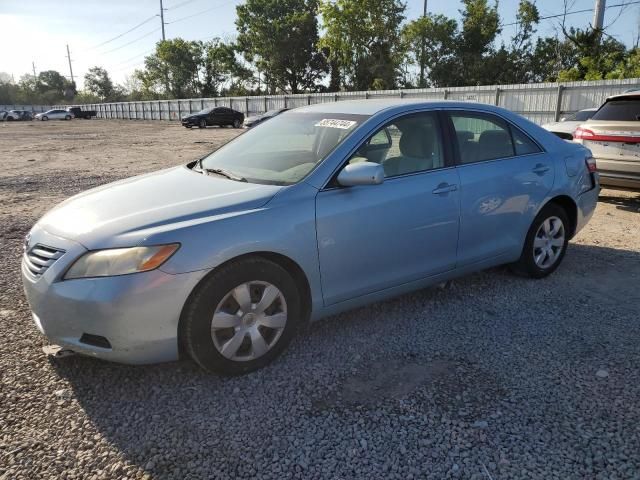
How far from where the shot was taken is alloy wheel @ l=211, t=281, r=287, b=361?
9.32 ft

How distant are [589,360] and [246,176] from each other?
254 centimetres

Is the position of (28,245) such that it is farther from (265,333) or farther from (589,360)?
(589,360)

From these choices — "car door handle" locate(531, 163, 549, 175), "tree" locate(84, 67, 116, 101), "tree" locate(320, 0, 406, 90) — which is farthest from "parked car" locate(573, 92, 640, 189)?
"tree" locate(84, 67, 116, 101)

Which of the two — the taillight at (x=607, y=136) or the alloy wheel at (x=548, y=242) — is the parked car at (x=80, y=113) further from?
the alloy wheel at (x=548, y=242)

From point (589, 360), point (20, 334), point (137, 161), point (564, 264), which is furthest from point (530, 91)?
point (20, 334)

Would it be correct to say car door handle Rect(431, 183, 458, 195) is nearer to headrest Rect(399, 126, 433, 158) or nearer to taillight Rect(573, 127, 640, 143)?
headrest Rect(399, 126, 433, 158)

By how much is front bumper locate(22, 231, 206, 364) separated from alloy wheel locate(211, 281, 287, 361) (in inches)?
9.8

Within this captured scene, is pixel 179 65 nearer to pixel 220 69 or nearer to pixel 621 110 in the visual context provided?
pixel 220 69

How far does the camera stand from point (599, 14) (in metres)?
26.3

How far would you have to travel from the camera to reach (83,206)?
3217 millimetres

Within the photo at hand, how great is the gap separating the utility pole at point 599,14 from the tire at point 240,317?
2996 centimetres

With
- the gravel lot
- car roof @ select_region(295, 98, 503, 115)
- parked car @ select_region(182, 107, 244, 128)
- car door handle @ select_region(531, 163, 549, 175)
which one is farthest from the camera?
parked car @ select_region(182, 107, 244, 128)

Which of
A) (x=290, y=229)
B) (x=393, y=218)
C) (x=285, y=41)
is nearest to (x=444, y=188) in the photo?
(x=393, y=218)

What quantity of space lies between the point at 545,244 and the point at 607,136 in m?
3.59
